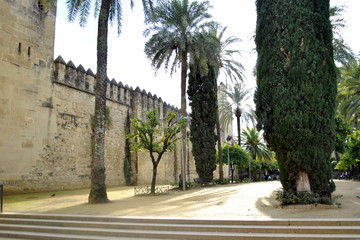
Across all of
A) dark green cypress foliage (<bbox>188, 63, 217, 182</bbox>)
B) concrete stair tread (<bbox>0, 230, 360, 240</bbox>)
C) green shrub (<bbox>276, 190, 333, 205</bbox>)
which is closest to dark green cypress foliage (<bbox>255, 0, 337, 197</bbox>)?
green shrub (<bbox>276, 190, 333, 205</bbox>)

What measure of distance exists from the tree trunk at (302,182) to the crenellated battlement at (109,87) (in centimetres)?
1381

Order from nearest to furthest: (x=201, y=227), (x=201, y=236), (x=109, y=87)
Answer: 1. (x=201, y=236)
2. (x=201, y=227)
3. (x=109, y=87)

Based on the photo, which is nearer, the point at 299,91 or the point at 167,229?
the point at 167,229

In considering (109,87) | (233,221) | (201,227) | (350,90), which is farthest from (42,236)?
(350,90)

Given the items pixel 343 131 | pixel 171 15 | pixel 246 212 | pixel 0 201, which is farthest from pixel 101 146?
pixel 343 131

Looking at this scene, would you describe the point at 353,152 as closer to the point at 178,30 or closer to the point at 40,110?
the point at 178,30

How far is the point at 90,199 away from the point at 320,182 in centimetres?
741

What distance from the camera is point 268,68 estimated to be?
32.0 feet

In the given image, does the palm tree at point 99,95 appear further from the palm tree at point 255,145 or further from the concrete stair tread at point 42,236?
the palm tree at point 255,145

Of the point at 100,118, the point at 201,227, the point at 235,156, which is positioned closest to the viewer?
the point at 201,227

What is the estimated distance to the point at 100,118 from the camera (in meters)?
11.3

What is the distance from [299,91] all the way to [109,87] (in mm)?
15214

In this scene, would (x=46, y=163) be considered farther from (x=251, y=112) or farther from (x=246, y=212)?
(x=251, y=112)

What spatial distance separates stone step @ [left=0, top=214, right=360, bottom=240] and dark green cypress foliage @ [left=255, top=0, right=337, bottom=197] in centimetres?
302
